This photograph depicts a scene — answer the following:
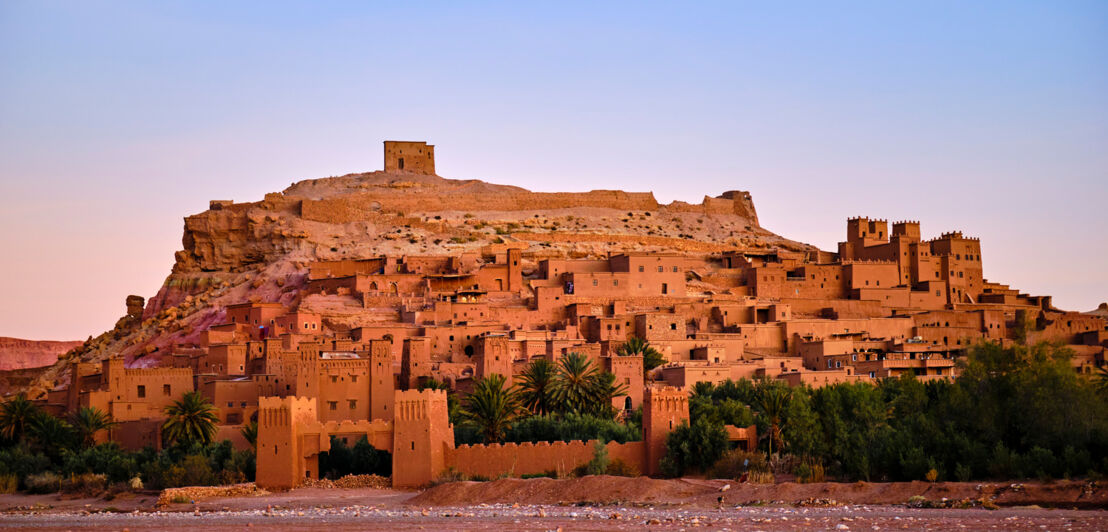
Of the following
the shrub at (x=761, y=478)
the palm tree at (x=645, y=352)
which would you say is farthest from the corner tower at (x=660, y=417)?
the palm tree at (x=645, y=352)

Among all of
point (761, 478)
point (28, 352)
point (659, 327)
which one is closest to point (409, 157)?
point (28, 352)

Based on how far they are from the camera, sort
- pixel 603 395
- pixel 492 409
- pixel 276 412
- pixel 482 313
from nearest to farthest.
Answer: pixel 276 412, pixel 492 409, pixel 603 395, pixel 482 313

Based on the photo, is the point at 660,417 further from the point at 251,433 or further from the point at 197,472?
the point at 197,472

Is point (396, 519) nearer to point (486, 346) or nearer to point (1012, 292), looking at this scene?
point (486, 346)

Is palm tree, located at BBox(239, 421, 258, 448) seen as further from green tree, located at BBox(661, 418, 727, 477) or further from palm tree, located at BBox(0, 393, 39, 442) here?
green tree, located at BBox(661, 418, 727, 477)

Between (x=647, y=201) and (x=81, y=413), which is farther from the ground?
(x=647, y=201)

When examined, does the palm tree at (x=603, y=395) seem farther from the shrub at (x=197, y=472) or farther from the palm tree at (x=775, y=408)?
the shrub at (x=197, y=472)

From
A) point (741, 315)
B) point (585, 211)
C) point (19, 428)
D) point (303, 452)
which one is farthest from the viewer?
point (585, 211)

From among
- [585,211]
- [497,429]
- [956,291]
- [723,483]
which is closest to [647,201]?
[585,211]

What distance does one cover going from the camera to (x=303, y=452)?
4369 centimetres

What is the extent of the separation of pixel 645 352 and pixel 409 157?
114 feet

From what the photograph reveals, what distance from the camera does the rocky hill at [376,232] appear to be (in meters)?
68.8

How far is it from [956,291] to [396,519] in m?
40.2

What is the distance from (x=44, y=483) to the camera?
46.1 m
